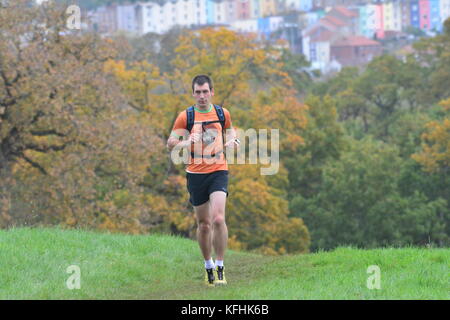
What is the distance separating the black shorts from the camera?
371 inches

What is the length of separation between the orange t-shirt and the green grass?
136 cm

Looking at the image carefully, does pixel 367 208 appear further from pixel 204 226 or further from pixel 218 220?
pixel 218 220

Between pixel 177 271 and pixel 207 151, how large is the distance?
88.6 inches

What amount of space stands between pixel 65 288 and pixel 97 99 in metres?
19.0

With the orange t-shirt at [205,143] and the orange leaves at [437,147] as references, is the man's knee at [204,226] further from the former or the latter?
the orange leaves at [437,147]

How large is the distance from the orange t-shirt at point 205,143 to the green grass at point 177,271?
1361 mm

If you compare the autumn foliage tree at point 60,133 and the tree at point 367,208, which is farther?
the tree at point 367,208

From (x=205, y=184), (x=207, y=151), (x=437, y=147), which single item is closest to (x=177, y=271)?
(x=205, y=184)

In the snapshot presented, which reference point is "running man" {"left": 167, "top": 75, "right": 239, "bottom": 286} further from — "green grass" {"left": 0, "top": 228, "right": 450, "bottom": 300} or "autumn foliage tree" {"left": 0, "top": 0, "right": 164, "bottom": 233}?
"autumn foliage tree" {"left": 0, "top": 0, "right": 164, "bottom": 233}

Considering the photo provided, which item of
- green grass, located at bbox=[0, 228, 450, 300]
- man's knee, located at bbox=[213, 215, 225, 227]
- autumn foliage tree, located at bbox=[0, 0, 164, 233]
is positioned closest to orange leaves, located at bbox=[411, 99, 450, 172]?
autumn foliage tree, located at bbox=[0, 0, 164, 233]

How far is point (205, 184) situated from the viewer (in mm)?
9469

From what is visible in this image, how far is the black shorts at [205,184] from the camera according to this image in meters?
9.43

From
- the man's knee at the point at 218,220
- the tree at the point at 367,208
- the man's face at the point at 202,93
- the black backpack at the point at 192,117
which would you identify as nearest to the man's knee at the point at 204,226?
the man's knee at the point at 218,220
